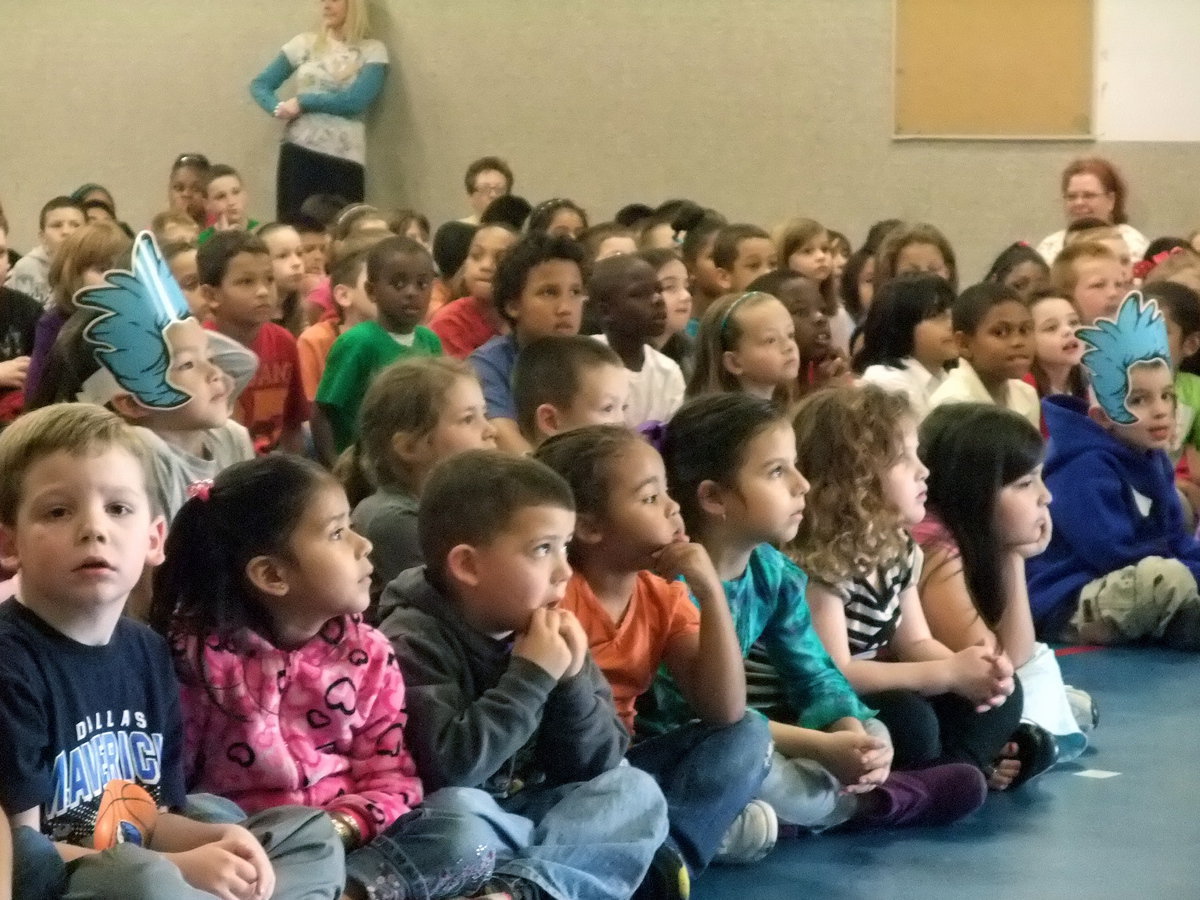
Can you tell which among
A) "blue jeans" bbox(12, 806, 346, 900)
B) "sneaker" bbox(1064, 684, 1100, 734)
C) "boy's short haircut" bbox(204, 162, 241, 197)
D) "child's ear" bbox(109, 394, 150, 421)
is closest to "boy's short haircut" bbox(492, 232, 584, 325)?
"child's ear" bbox(109, 394, 150, 421)

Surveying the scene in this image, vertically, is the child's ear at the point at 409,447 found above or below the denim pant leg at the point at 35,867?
above

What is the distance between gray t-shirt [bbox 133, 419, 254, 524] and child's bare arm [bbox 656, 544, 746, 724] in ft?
2.46

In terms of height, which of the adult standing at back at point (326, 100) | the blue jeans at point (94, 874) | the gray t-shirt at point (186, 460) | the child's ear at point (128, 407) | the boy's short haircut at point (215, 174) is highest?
the adult standing at back at point (326, 100)

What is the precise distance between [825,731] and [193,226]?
4152mm

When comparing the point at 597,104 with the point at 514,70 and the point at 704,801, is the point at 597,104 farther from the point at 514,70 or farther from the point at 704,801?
the point at 704,801

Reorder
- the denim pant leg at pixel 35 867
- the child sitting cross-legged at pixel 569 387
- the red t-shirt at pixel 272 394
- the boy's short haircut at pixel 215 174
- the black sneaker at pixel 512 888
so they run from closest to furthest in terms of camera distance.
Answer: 1. the denim pant leg at pixel 35 867
2. the black sneaker at pixel 512 888
3. the child sitting cross-legged at pixel 569 387
4. the red t-shirt at pixel 272 394
5. the boy's short haircut at pixel 215 174

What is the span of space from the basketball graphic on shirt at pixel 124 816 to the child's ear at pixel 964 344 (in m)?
3.24

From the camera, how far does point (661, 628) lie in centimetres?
289

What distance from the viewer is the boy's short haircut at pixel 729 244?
19.7ft

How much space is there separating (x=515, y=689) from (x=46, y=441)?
714 millimetres

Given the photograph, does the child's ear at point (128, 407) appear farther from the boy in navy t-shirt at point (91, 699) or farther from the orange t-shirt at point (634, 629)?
the boy in navy t-shirt at point (91, 699)

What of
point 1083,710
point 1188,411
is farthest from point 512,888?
point 1188,411

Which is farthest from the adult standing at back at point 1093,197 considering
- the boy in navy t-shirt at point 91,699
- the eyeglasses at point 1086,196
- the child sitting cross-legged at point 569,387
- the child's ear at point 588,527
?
the boy in navy t-shirt at point 91,699

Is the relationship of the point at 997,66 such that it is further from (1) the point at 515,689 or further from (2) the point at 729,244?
(1) the point at 515,689
